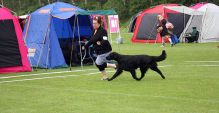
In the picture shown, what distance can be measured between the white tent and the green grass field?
13426 millimetres

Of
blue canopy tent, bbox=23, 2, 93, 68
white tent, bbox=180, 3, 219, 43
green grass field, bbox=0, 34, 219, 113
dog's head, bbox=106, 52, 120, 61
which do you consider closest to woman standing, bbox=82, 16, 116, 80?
dog's head, bbox=106, 52, 120, 61

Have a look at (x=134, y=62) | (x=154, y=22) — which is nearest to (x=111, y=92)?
(x=134, y=62)

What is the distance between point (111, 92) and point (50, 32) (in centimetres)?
729

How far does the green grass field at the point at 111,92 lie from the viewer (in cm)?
1009

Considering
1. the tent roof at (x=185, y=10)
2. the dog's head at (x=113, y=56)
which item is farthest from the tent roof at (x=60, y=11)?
the tent roof at (x=185, y=10)

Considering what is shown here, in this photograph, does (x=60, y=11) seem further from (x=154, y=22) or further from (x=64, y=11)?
(x=154, y=22)

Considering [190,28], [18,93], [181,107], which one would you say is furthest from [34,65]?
[190,28]

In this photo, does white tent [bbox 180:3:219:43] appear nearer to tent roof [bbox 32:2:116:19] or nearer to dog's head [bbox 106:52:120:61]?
tent roof [bbox 32:2:116:19]

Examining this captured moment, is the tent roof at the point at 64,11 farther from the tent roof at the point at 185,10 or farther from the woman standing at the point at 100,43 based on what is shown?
the tent roof at the point at 185,10

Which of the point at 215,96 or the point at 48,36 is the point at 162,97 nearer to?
the point at 215,96

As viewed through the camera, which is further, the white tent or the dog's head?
the white tent

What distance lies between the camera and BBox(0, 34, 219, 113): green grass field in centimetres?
1009

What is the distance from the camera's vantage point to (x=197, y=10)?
103 ft

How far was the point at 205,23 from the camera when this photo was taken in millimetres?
31078
